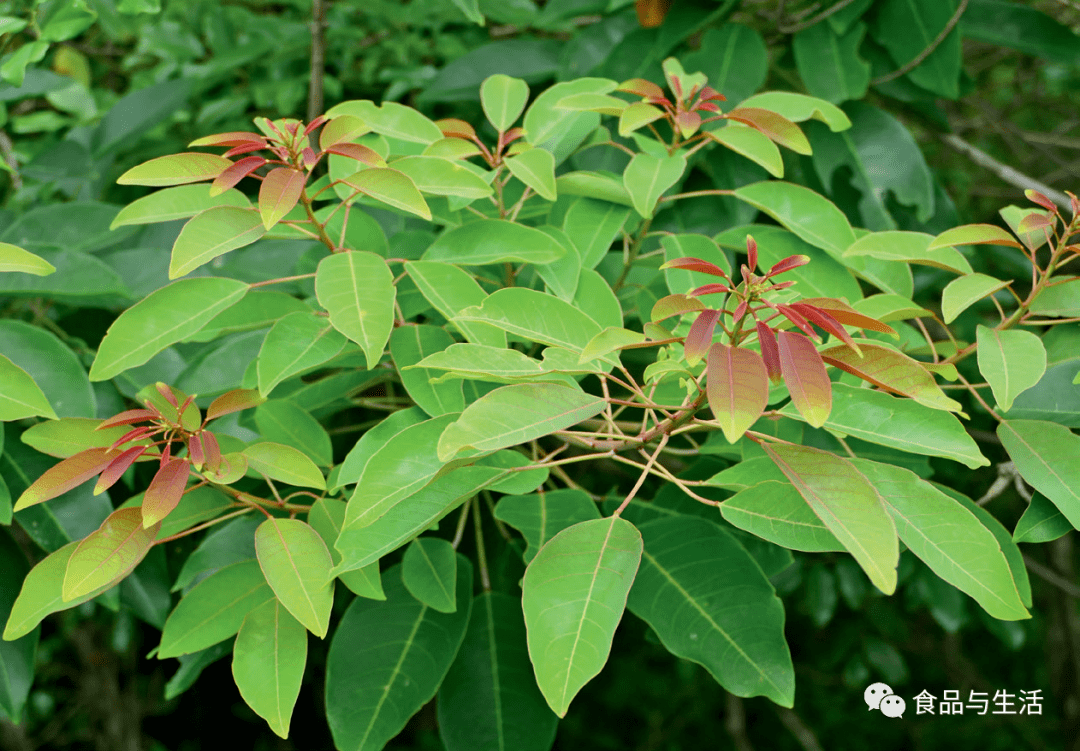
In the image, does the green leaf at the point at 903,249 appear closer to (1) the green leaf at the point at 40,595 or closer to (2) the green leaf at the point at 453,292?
(2) the green leaf at the point at 453,292

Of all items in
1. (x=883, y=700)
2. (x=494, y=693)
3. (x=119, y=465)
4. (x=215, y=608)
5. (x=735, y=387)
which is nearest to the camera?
(x=735, y=387)

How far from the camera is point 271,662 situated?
2.35ft

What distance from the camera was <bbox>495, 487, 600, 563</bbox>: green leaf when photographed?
0.82m

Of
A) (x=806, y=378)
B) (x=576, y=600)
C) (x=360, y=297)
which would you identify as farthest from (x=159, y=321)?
(x=806, y=378)

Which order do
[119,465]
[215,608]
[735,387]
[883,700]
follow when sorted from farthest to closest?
1. [883,700]
2. [215,608]
3. [119,465]
4. [735,387]

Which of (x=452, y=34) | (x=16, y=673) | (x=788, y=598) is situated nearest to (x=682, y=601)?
(x=16, y=673)

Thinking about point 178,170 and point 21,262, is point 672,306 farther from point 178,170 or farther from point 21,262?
point 21,262

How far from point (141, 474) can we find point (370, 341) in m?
0.64

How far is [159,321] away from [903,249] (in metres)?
0.78

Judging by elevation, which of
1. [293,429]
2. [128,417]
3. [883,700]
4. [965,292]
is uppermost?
[965,292]

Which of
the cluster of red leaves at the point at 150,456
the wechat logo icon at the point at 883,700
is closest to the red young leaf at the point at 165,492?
the cluster of red leaves at the point at 150,456

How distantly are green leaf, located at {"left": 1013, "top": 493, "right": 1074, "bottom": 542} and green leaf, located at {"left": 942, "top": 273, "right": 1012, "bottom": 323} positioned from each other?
208mm

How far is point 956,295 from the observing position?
0.77 metres

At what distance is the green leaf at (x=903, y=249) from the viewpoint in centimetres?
83
